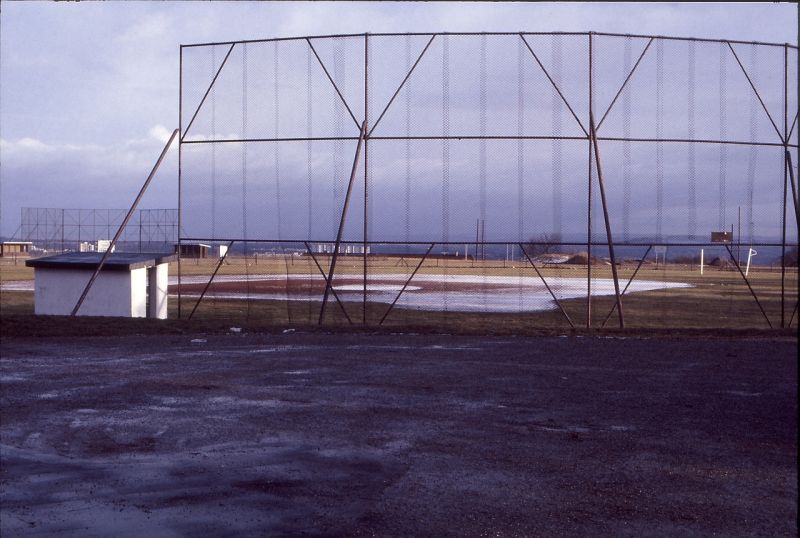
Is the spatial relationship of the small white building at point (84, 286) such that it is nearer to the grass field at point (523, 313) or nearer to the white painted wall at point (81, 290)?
the white painted wall at point (81, 290)

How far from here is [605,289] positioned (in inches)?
1438

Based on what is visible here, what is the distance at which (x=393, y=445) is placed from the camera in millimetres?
7855

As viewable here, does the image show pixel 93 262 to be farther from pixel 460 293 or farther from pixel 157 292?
pixel 460 293

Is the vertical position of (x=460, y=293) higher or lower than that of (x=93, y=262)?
lower

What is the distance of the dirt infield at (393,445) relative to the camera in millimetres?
5824

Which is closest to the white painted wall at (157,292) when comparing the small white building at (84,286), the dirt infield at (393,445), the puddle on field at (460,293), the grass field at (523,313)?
the grass field at (523,313)

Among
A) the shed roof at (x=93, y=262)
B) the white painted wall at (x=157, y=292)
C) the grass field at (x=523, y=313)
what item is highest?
the shed roof at (x=93, y=262)

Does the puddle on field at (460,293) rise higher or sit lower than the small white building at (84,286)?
lower

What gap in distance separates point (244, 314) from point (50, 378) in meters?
12.5

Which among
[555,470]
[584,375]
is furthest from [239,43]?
[555,470]

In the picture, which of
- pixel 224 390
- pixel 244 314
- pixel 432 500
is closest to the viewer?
pixel 432 500

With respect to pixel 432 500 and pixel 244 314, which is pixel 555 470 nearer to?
pixel 432 500

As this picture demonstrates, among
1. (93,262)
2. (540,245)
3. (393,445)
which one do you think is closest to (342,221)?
(540,245)

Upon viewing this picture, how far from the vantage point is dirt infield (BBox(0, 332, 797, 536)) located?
5824 millimetres
